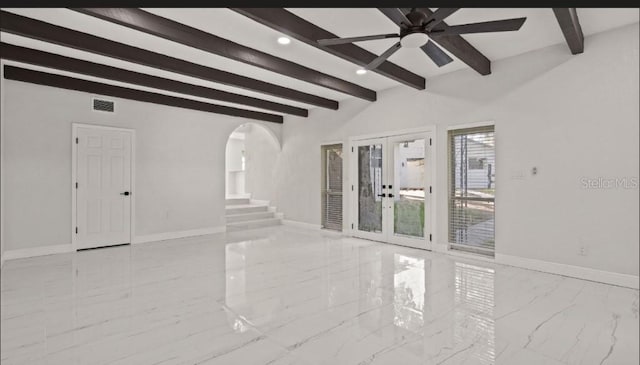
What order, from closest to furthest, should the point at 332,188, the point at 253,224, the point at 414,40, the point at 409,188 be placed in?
the point at 414,40
the point at 409,188
the point at 332,188
the point at 253,224

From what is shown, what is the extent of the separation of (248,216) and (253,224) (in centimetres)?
32

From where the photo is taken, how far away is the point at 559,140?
13.8 feet

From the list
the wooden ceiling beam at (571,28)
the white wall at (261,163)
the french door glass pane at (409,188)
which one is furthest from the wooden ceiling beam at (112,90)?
the wooden ceiling beam at (571,28)

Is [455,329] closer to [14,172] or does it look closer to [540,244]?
[540,244]

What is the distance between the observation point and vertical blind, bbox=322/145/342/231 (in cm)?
732

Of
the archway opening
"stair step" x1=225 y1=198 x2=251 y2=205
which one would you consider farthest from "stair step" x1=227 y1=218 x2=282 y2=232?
"stair step" x1=225 y1=198 x2=251 y2=205

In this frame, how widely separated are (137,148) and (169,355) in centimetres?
481

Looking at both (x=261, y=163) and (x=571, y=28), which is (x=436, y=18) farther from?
(x=261, y=163)

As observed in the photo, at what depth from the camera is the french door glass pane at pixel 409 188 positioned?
19.2ft

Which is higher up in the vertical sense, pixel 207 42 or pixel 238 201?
pixel 207 42

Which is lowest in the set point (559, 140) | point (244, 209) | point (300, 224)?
point (300, 224)

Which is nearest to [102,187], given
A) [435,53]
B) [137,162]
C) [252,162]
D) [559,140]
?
[137,162]

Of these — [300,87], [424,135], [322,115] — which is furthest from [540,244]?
[322,115]

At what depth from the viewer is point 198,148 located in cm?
708
